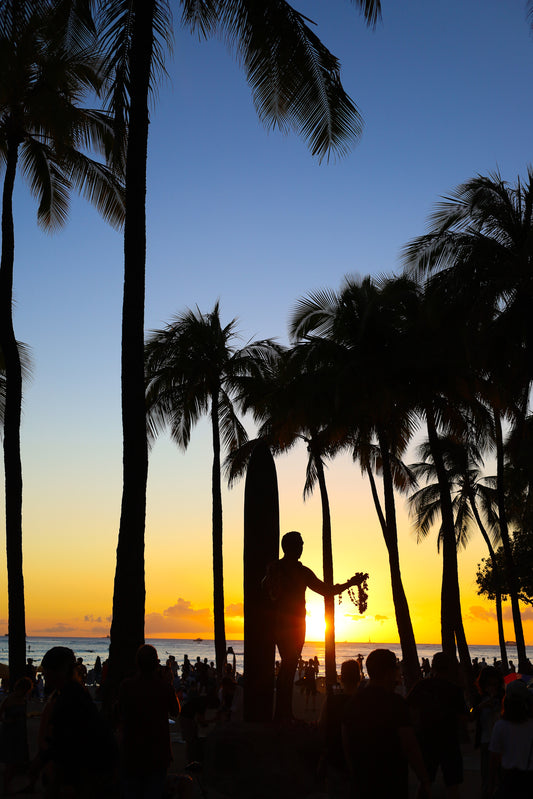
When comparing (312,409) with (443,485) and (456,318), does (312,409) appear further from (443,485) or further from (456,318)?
(456,318)

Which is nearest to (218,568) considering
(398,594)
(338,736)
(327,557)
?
(327,557)

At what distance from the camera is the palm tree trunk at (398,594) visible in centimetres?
2279

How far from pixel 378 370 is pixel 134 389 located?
47.5ft

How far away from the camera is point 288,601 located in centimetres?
802

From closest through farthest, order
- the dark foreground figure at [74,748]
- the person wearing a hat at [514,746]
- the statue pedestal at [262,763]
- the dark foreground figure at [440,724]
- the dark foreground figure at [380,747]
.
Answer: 1. the dark foreground figure at [74,748]
2. the dark foreground figure at [380,747]
3. the person wearing a hat at [514,746]
4. the dark foreground figure at [440,724]
5. the statue pedestal at [262,763]

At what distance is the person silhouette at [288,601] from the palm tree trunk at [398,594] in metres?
15.1

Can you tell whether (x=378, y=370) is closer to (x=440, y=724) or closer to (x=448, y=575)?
(x=448, y=575)

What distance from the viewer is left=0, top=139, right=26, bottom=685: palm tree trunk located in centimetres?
1427

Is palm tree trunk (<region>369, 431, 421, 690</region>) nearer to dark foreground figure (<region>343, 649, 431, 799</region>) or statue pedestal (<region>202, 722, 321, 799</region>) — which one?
statue pedestal (<region>202, 722, 321, 799</region>)

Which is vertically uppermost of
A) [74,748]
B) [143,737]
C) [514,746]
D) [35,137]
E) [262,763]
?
[35,137]

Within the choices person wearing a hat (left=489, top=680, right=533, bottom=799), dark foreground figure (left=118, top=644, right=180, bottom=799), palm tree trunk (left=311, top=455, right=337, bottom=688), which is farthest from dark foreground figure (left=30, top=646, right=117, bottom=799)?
palm tree trunk (left=311, top=455, right=337, bottom=688)

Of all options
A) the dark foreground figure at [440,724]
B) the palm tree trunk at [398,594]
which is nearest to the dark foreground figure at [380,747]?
the dark foreground figure at [440,724]

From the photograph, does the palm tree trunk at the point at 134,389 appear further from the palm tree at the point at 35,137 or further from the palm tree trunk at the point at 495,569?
the palm tree trunk at the point at 495,569

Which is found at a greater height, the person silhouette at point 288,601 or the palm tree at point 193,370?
the palm tree at point 193,370
